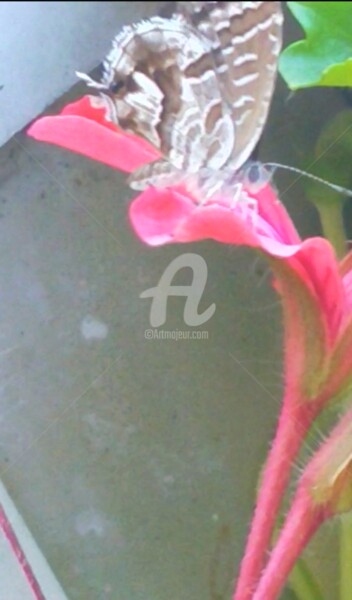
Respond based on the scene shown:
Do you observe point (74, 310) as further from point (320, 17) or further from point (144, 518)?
point (320, 17)

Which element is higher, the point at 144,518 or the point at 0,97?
the point at 0,97

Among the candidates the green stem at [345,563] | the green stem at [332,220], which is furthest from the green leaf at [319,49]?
the green stem at [345,563]

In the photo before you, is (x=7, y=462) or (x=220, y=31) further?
(x=7, y=462)

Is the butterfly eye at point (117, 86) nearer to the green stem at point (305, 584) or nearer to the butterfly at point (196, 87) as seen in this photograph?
the butterfly at point (196, 87)

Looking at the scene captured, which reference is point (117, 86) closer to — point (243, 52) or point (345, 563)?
point (243, 52)

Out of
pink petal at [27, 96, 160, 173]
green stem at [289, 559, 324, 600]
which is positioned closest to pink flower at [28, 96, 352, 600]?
pink petal at [27, 96, 160, 173]

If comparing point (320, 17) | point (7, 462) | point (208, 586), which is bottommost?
point (208, 586)

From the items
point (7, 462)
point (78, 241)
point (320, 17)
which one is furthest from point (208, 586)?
point (320, 17)
